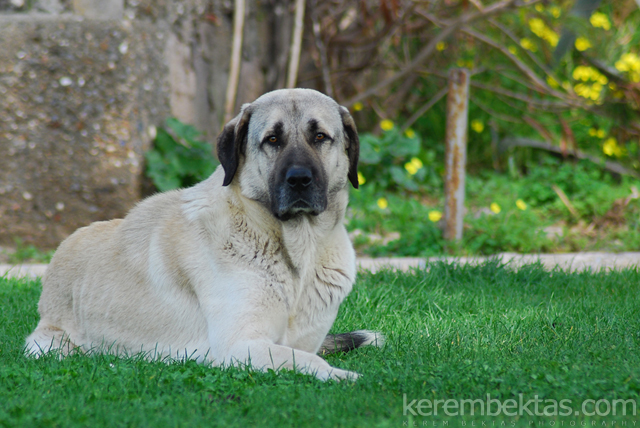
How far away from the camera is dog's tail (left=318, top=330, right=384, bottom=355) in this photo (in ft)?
11.0

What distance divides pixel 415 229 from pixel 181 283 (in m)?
3.35

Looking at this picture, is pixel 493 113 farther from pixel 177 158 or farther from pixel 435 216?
pixel 177 158

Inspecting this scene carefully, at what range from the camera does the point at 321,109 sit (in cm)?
327

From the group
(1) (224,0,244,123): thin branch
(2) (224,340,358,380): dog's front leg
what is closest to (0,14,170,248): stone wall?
(1) (224,0,244,123): thin branch

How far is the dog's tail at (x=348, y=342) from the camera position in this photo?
3344 millimetres

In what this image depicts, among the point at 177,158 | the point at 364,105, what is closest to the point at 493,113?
the point at 364,105

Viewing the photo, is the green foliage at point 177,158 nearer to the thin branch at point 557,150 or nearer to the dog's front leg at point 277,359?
the dog's front leg at point 277,359

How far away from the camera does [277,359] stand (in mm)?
2746

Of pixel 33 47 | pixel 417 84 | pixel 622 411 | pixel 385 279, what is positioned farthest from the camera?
pixel 417 84

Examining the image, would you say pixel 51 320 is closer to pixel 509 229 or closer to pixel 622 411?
pixel 622 411

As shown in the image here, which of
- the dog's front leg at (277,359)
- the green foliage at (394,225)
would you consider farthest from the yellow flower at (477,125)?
the dog's front leg at (277,359)

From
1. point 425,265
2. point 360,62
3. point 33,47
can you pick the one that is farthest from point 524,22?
point 33,47

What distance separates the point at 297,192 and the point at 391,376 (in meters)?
0.96

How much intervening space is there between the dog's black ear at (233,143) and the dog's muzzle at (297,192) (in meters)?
0.29
